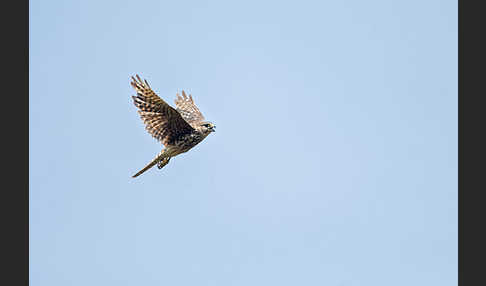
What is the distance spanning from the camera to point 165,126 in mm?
29031

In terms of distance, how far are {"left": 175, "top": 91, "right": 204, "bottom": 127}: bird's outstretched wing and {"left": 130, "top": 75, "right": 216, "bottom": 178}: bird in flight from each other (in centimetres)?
102

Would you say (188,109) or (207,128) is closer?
(207,128)

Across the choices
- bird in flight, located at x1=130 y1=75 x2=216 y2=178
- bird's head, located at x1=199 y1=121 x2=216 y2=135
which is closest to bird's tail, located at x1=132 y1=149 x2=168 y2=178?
bird in flight, located at x1=130 y1=75 x2=216 y2=178

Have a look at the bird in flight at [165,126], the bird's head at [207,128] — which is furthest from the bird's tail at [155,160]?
the bird's head at [207,128]

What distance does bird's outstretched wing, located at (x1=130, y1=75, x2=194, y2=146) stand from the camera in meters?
28.1

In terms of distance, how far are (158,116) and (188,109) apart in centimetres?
350

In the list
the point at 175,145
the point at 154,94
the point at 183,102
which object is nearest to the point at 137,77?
the point at 154,94

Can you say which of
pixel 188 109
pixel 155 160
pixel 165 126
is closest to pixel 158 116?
pixel 165 126

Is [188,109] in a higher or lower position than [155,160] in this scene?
higher

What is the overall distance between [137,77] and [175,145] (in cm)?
248

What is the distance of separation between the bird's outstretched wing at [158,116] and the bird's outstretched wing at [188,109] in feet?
4.97

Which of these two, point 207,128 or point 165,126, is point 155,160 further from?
point 207,128

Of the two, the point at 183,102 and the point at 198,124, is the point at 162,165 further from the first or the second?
the point at 183,102

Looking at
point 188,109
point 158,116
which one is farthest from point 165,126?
point 188,109
